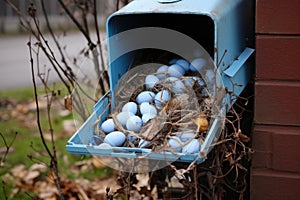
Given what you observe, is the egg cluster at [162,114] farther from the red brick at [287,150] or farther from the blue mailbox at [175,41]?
the red brick at [287,150]

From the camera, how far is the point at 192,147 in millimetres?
1904

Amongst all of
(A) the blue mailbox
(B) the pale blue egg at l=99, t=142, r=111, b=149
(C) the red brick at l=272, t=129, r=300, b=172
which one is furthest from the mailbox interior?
(C) the red brick at l=272, t=129, r=300, b=172

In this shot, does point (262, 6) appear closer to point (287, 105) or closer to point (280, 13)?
point (280, 13)

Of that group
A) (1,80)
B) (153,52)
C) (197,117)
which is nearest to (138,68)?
(153,52)

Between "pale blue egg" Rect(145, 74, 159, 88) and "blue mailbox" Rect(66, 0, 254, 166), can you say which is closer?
"blue mailbox" Rect(66, 0, 254, 166)

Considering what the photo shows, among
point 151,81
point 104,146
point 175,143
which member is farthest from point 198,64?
point 104,146

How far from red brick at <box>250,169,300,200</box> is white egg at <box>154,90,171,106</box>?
1.90ft

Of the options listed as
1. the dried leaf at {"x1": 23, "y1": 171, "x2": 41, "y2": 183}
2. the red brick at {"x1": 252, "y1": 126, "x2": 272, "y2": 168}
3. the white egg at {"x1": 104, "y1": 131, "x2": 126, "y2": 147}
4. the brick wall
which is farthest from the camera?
the dried leaf at {"x1": 23, "y1": 171, "x2": 41, "y2": 183}

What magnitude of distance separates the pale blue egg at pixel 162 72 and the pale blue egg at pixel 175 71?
0.02m

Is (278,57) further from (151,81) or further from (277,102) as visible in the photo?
(151,81)

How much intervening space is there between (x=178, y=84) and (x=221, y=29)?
27 cm

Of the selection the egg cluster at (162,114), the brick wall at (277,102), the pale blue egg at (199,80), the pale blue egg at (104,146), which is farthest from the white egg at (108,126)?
the brick wall at (277,102)

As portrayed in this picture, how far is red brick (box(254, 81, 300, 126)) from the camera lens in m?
2.28

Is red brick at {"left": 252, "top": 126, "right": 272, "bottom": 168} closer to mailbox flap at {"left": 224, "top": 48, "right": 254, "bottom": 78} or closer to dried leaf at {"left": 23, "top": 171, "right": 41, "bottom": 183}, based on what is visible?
mailbox flap at {"left": 224, "top": 48, "right": 254, "bottom": 78}
